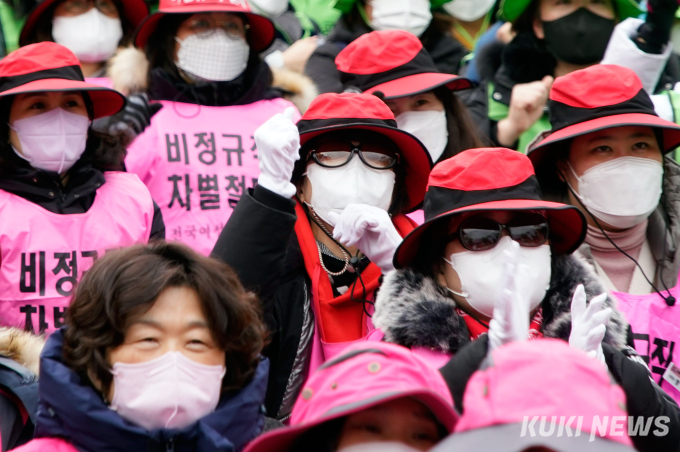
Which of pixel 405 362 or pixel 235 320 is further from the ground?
pixel 405 362

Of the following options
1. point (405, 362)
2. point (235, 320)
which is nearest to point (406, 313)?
point (235, 320)

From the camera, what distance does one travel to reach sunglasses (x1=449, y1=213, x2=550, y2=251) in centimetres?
348

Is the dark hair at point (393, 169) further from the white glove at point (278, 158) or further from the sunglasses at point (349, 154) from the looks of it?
the white glove at point (278, 158)

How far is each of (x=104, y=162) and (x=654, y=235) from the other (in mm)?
2691

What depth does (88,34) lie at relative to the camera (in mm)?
5660

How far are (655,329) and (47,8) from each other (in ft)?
12.9

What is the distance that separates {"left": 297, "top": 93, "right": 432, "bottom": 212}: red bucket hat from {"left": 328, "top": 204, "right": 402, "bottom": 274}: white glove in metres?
0.40

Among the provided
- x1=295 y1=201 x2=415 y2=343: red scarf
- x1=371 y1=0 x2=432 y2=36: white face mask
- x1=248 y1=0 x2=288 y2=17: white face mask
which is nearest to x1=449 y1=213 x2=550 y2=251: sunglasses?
x1=295 y1=201 x2=415 y2=343: red scarf

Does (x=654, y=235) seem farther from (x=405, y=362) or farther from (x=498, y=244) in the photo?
(x=405, y=362)

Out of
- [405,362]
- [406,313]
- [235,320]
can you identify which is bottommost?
[406,313]

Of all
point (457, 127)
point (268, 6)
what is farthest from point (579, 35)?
point (268, 6)

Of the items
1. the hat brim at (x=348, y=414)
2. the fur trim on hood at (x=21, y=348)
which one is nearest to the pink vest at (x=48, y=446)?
the fur trim on hood at (x=21, y=348)

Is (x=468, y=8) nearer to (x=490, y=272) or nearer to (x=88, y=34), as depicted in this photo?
A: (x=88, y=34)

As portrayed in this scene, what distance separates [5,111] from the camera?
4344mm
